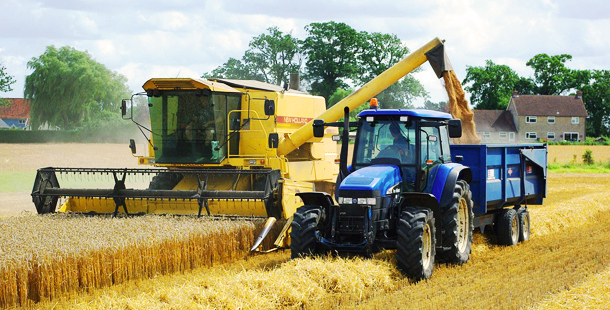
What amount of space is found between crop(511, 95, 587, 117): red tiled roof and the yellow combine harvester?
6089 cm

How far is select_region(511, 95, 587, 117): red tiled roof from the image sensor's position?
232 ft

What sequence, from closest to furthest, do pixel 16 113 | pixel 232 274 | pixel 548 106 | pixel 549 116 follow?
pixel 232 274 → pixel 549 116 → pixel 548 106 → pixel 16 113

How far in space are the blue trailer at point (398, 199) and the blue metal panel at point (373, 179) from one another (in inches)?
0.5

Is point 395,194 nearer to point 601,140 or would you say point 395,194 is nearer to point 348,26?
point 348,26

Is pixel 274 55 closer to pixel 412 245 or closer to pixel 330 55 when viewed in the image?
pixel 330 55

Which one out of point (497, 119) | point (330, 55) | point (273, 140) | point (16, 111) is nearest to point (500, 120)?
point (497, 119)

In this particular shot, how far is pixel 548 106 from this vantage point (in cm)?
7169

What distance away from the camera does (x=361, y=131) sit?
9062 millimetres

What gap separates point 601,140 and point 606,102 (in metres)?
6.51

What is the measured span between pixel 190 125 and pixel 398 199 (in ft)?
17.8

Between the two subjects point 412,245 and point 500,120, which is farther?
point 500,120

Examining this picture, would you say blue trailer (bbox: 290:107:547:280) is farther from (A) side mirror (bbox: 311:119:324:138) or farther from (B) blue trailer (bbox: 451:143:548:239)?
(B) blue trailer (bbox: 451:143:548:239)

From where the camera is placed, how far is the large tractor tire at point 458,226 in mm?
8891

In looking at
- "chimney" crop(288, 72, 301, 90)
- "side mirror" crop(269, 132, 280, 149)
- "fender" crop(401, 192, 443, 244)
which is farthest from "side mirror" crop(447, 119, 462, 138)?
"chimney" crop(288, 72, 301, 90)
